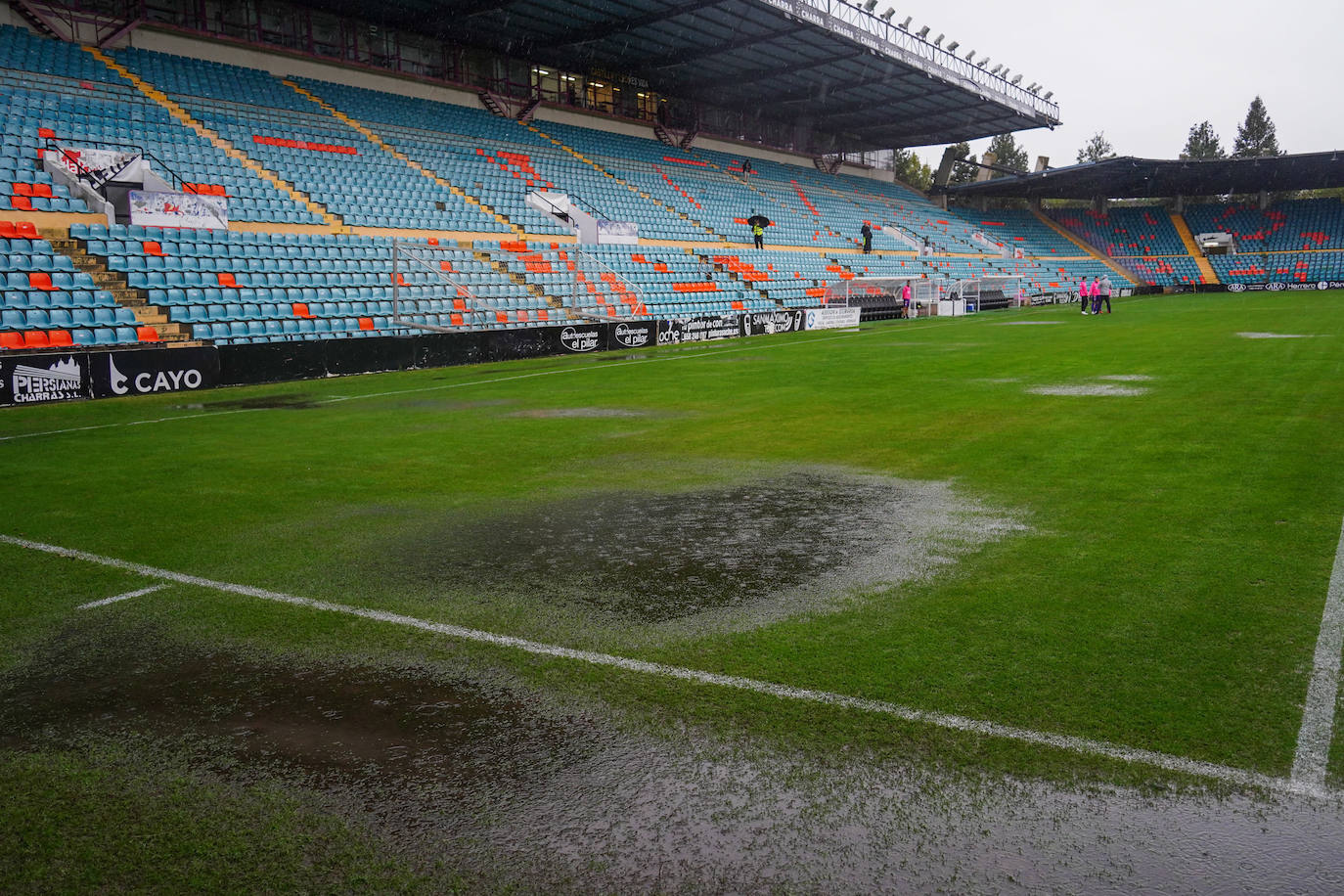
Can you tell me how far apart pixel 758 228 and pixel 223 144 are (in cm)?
2297

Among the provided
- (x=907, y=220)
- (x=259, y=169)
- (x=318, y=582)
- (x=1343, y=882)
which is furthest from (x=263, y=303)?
(x=907, y=220)

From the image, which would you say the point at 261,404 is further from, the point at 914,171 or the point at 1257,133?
the point at 1257,133

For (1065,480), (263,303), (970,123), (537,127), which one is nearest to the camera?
(1065,480)

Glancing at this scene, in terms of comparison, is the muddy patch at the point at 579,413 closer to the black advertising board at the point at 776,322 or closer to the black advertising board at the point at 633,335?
the black advertising board at the point at 633,335

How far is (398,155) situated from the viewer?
32156mm

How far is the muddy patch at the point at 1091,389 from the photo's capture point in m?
14.5

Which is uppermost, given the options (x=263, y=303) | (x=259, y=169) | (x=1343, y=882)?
(x=259, y=169)

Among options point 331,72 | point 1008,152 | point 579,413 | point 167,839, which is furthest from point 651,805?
point 1008,152

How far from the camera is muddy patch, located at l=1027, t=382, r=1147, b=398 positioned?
570 inches

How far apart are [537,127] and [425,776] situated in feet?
136

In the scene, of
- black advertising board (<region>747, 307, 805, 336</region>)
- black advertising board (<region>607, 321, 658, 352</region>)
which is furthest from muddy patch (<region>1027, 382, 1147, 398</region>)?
black advertising board (<region>747, 307, 805, 336</region>)

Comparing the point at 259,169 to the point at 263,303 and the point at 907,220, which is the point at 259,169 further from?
the point at 907,220

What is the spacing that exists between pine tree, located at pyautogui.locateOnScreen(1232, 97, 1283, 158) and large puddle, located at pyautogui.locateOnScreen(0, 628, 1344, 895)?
15297 cm

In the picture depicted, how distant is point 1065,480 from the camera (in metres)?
8.53
